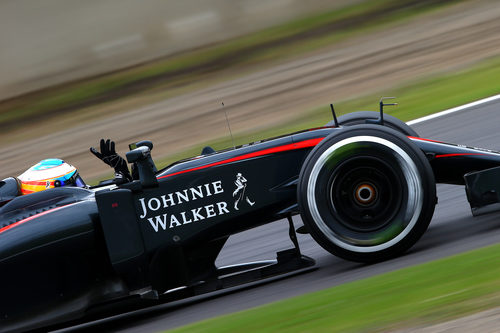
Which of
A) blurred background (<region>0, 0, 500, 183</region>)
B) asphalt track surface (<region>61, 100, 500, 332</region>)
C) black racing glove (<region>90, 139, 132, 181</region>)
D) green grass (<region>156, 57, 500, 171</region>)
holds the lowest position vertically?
asphalt track surface (<region>61, 100, 500, 332</region>)

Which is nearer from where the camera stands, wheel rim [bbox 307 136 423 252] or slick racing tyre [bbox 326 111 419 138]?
wheel rim [bbox 307 136 423 252]

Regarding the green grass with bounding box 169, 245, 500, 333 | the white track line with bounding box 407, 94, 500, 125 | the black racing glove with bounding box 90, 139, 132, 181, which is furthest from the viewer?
the white track line with bounding box 407, 94, 500, 125

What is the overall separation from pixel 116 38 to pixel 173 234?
53.7 ft

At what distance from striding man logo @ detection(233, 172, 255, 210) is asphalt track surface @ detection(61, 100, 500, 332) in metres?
0.67

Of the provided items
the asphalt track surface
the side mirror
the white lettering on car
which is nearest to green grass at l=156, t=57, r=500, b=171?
the asphalt track surface

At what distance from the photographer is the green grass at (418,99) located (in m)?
10.7

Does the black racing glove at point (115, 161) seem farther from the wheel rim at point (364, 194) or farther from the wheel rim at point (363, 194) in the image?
the wheel rim at point (363, 194)

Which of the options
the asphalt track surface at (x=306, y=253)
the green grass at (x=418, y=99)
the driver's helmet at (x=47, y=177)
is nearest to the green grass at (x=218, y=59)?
the green grass at (x=418, y=99)

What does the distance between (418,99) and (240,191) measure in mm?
6935

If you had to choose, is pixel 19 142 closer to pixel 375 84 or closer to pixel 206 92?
Result: pixel 206 92

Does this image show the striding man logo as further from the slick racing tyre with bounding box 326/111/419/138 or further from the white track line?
the white track line

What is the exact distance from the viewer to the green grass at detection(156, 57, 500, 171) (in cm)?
1073

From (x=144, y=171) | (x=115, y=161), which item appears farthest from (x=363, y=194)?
(x=115, y=161)

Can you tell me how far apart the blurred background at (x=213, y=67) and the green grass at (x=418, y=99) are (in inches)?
1.5
